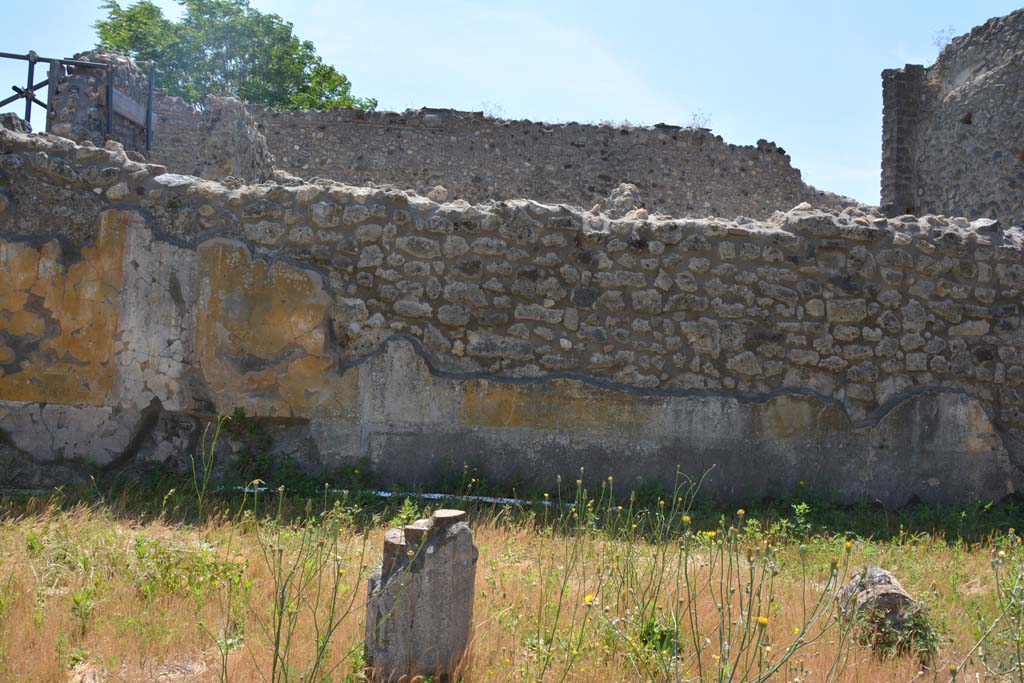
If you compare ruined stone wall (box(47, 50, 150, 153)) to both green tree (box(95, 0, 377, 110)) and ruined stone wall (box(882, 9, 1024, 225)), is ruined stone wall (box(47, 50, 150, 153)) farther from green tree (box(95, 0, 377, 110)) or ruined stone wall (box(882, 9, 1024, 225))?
green tree (box(95, 0, 377, 110))

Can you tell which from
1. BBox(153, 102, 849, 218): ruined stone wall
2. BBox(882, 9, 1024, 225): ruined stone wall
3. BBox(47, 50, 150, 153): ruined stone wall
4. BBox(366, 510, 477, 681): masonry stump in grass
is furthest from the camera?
BBox(153, 102, 849, 218): ruined stone wall

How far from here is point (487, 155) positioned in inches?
575

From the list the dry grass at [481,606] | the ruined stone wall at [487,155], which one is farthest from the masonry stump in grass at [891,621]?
the ruined stone wall at [487,155]

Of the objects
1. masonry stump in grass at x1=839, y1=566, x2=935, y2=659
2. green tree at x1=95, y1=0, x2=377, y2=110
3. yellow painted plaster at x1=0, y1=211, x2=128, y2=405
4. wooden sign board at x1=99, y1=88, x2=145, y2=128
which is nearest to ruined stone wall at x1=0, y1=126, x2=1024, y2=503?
yellow painted plaster at x1=0, y1=211, x2=128, y2=405

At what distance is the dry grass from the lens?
10.3ft

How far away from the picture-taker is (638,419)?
19.8ft

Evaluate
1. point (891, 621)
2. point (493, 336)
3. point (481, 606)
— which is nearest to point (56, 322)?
point (493, 336)

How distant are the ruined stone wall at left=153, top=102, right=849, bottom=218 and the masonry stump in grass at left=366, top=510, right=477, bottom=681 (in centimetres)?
1164

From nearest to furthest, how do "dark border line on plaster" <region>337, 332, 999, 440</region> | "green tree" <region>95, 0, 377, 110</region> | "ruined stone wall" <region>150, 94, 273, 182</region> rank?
"dark border line on plaster" <region>337, 332, 999, 440</region>
"ruined stone wall" <region>150, 94, 273, 182</region>
"green tree" <region>95, 0, 377, 110</region>

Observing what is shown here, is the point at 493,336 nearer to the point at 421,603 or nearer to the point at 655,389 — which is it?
the point at 655,389

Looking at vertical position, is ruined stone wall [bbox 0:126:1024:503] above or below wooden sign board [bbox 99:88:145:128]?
below

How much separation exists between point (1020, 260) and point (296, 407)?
544cm

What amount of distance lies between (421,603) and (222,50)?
107 feet

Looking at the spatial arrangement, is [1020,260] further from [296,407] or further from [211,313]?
[211,313]
